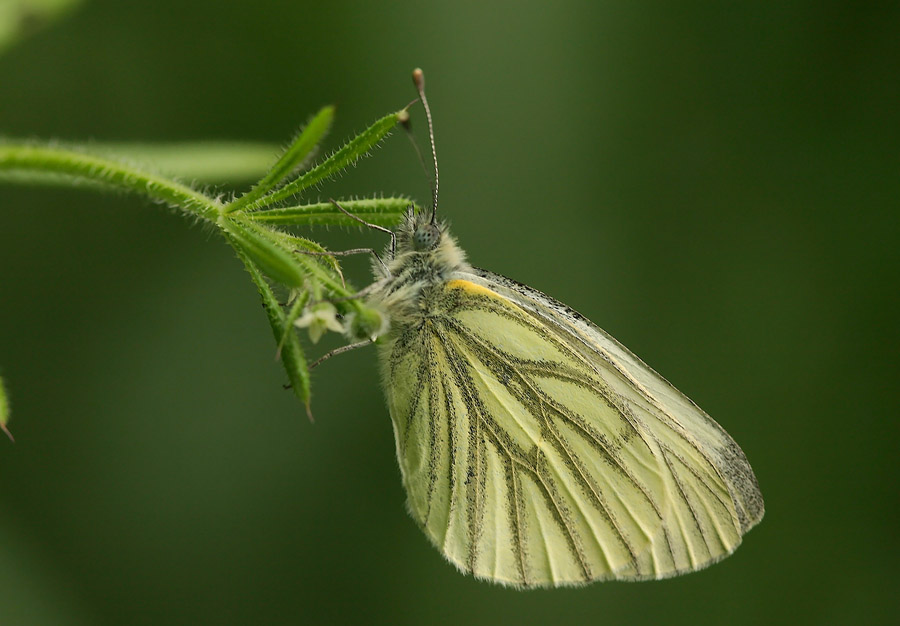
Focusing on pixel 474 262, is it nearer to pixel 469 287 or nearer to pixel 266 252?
pixel 469 287

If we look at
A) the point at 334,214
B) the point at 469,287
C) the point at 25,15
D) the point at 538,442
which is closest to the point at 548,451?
the point at 538,442

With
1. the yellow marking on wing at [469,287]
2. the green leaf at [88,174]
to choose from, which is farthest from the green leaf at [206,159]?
the yellow marking on wing at [469,287]

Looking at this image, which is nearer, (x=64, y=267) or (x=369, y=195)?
(x=64, y=267)

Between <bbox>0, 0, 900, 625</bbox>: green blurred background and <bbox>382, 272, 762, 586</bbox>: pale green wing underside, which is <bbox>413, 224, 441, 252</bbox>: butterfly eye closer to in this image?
<bbox>382, 272, 762, 586</bbox>: pale green wing underside

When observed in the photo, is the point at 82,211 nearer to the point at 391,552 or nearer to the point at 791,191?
the point at 391,552

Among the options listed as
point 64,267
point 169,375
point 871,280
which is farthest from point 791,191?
point 64,267

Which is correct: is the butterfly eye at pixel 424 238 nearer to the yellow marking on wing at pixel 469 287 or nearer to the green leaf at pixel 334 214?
the yellow marking on wing at pixel 469 287

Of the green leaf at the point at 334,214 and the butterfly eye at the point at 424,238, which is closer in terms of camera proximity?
the green leaf at the point at 334,214
